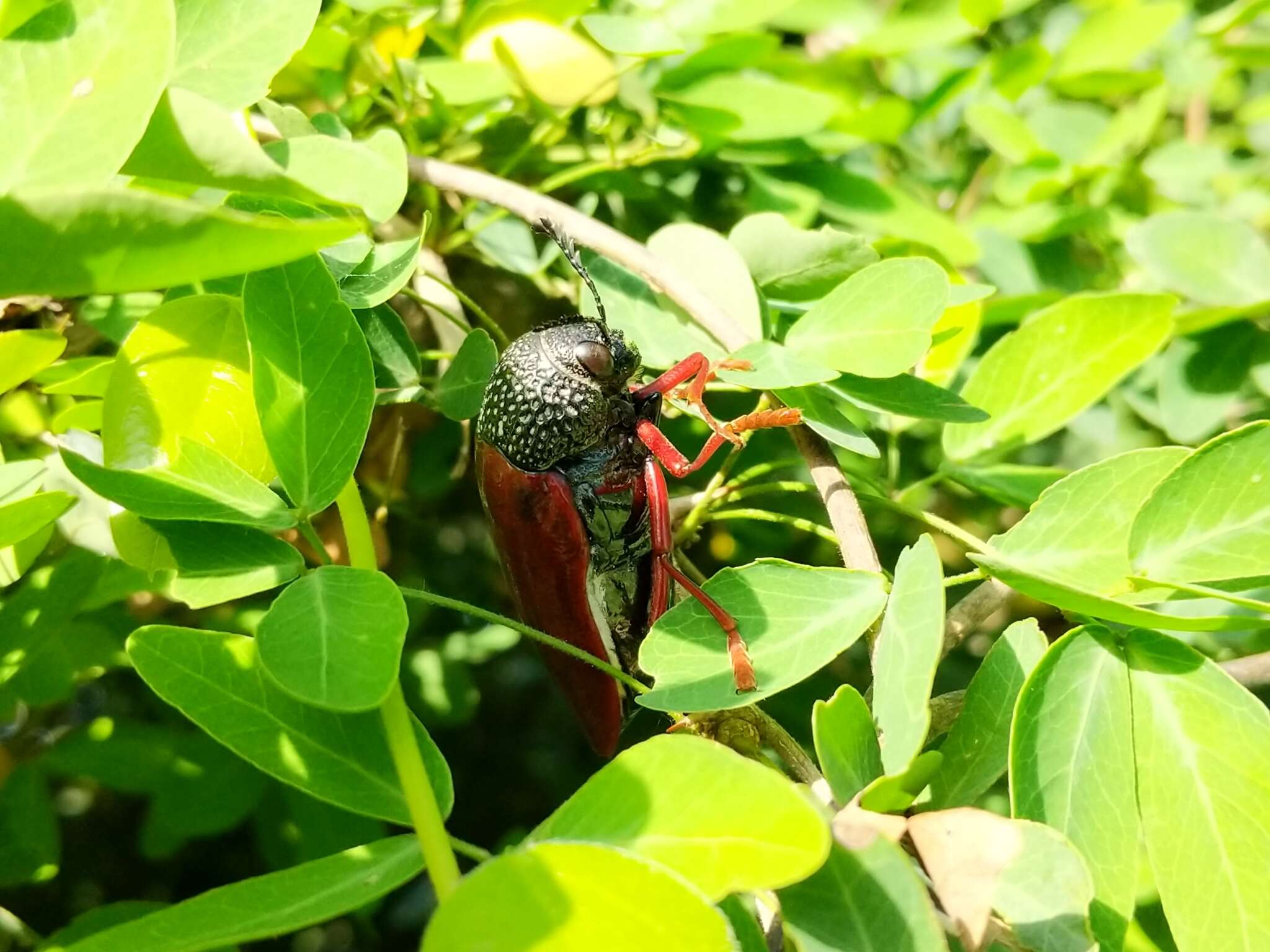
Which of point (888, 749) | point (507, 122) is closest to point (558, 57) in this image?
point (507, 122)

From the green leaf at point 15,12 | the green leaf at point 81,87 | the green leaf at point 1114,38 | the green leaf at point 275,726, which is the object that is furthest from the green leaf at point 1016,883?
the green leaf at point 1114,38

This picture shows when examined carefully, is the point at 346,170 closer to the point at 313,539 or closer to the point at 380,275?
the point at 380,275

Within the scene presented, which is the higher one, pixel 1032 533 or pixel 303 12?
pixel 303 12

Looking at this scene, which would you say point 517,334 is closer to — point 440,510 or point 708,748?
point 440,510

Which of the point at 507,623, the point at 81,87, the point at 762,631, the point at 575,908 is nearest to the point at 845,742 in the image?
the point at 762,631

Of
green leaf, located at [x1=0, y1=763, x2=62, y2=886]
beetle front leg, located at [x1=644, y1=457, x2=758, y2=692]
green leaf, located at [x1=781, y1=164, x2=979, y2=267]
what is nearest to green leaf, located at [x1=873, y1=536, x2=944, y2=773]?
beetle front leg, located at [x1=644, y1=457, x2=758, y2=692]

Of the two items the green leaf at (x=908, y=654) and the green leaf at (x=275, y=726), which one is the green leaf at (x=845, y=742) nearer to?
the green leaf at (x=908, y=654)
